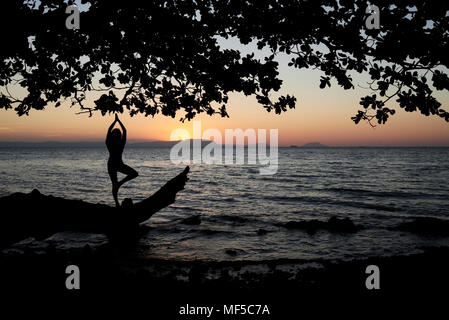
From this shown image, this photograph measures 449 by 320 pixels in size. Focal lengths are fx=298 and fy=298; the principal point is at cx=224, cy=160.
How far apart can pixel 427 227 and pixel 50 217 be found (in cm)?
1732

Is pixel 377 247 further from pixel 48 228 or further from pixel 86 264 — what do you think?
pixel 48 228

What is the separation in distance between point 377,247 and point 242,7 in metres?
11.5

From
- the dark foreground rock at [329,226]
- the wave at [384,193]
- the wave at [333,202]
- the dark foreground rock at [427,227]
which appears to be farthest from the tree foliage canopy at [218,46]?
the wave at [384,193]

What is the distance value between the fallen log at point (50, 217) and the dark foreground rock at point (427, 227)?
14507mm

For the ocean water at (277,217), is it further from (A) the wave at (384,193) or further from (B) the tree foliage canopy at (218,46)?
(B) the tree foliage canopy at (218,46)

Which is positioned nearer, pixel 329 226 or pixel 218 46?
pixel 218 46

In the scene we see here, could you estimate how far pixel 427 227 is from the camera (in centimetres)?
1570

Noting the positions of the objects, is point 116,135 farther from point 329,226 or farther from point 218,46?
point 329,226

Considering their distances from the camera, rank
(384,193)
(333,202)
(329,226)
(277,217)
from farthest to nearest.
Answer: (384,193)
(333,202)
(277,217)
(329,226)

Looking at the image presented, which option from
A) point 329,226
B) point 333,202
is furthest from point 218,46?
point 333,202

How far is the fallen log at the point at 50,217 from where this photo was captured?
5891mm

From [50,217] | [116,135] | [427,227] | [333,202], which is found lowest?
[333,202]

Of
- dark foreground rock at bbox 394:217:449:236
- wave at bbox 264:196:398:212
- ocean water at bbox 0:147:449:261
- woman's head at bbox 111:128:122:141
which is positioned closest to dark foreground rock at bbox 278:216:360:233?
ocean water at bbox 0:147:449:261
